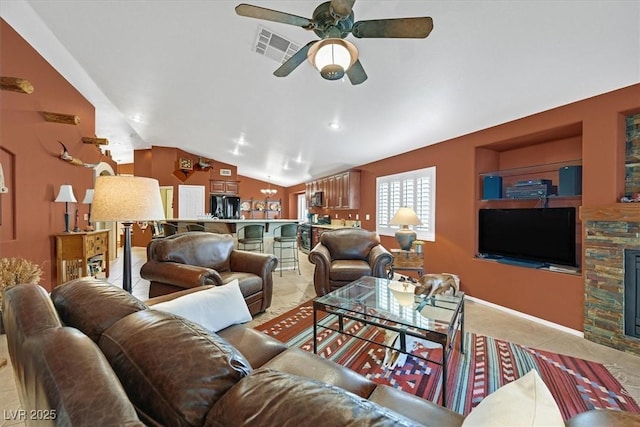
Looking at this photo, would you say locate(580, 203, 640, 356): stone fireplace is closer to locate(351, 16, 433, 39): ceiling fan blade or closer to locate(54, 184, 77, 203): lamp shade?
locate(351, 16, 433, 39): ceiling fan blade

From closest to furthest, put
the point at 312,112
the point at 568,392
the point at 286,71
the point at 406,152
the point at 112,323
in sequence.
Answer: the point at 112,323 < the point at 568,392 < the point at 286,71 < the point at 312,112 < the point at 406,152

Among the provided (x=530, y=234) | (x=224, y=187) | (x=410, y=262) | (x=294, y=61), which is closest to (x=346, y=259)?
(x=410, y=262)

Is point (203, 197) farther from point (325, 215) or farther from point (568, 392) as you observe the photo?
point (568, 392)

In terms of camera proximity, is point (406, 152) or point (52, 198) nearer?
point (52, 198)

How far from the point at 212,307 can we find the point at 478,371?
2.05 meters

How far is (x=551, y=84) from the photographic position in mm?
2656

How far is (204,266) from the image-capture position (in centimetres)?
332

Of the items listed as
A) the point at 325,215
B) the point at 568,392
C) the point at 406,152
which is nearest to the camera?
the point at 568,392

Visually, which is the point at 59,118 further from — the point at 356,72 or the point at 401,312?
the point at 401,312

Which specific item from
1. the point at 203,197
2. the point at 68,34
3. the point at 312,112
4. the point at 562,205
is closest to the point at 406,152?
the point at 312,112

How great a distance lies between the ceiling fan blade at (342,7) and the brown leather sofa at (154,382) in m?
1.70

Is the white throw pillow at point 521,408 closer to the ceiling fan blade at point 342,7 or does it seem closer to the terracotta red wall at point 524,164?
the ceiling fan blade at point 342,7

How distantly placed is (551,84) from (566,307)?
2279mm

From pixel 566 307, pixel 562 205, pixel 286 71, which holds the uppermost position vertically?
pixel 286 71
